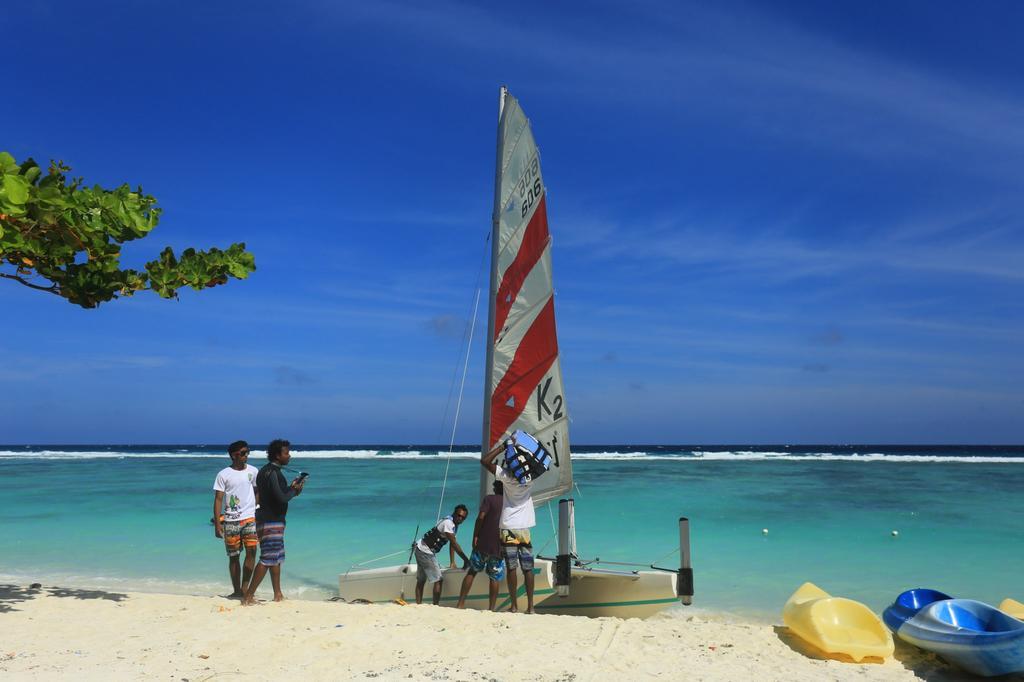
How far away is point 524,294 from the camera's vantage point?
27.6 feet

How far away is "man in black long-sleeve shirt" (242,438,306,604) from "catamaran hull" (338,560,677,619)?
1516 millimetres

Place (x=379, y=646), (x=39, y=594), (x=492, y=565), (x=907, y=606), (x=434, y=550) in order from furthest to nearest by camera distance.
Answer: (x=434, y=550) → (x=39, y=594) → (x=492, y=565) → (x=907, y=606) → (x=379, y=646)

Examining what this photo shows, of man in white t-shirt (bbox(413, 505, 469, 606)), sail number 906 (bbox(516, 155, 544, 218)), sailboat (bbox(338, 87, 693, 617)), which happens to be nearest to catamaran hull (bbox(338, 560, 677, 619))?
sailboat (bbox(338, 87, 693, 617))

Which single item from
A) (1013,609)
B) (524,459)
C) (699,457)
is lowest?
(699,457)

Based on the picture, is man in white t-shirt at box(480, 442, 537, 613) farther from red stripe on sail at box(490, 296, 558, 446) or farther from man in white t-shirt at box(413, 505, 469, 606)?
red stripe on sail at box(490, 296, 558, 446)

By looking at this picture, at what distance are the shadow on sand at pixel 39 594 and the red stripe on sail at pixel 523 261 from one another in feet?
15.5

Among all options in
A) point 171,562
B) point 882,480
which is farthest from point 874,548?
point 882,480

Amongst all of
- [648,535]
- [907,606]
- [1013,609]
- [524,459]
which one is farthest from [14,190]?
[648,535]

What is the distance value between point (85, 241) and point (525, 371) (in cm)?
442

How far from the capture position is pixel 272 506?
6930 millimetres

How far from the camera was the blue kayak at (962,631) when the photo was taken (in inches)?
208

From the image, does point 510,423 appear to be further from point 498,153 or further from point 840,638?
point 840,638

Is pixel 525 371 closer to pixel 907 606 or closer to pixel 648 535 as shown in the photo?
pixel 907 606

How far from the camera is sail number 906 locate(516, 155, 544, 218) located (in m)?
8.46
